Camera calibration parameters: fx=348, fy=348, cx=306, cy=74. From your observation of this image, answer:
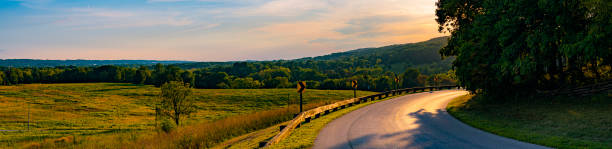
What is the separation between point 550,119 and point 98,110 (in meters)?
60.1

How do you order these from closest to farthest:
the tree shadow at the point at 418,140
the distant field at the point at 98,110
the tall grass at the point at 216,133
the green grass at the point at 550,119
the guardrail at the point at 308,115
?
the tree shadow at the point at 418,140 < the green grass at the point at 550,119 < the guardrail at the point at 308,115 < the tall grass at the point at 216,133 < the distant field at the point at 98,110

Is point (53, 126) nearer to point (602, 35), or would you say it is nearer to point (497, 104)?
point (497, 104)

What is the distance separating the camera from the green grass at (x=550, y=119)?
36.1 ft

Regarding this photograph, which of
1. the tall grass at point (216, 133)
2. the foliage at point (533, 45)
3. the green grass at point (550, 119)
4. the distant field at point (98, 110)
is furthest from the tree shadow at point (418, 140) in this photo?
the distant field at point (98, 110)

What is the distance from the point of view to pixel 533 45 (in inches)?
640

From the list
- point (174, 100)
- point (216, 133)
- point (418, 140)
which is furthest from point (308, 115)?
point (174, 100)

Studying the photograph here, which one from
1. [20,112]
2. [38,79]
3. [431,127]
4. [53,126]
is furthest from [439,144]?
[38,79]

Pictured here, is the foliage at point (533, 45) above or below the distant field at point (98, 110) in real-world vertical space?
above

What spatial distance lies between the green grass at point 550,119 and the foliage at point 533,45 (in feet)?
4.78

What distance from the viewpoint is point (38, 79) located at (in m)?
119

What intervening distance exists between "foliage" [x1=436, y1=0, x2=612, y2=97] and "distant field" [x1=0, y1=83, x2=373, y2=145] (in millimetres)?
14648

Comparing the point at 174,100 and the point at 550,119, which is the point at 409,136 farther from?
the point at 174,100

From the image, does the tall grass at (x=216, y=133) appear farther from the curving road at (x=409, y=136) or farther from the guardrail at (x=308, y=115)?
the curving road at (x=409, y=136)

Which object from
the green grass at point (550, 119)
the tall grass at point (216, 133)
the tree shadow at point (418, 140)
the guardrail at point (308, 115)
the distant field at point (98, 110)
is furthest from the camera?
the distant field at point (98, 110)
